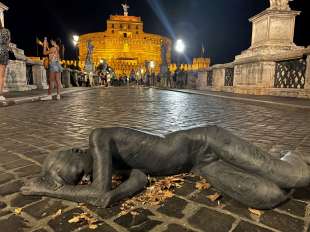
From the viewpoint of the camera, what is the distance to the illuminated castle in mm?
86938

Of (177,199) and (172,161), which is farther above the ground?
(172,161)

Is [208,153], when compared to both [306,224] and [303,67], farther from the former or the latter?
[303,67]

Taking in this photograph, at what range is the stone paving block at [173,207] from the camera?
187cm

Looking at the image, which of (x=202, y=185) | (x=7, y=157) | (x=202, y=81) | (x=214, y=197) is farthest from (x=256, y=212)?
(x=202, y=81)

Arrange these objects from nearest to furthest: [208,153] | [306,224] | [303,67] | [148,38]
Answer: [306,224]
[208,153]
[303,67]
[148,38]

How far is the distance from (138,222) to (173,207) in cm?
34

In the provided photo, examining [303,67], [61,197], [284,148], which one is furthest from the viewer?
[303,67]

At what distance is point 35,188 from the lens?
2.07 metres

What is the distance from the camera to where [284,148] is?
11.5 feet

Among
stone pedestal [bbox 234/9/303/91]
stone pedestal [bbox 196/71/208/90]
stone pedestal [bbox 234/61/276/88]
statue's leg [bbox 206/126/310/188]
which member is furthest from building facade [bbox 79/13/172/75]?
statue's leg [bbox 206/126/310/188]

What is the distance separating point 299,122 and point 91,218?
536cm

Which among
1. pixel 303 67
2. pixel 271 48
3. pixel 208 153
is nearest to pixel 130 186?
pixel 208 153

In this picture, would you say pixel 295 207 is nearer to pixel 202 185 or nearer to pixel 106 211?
pixel 202 185

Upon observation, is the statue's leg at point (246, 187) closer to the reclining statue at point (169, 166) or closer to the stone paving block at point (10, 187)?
the reclining statue at point (169, 166)
